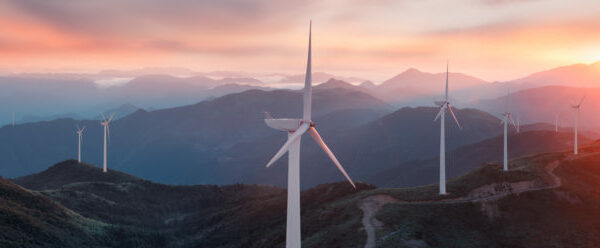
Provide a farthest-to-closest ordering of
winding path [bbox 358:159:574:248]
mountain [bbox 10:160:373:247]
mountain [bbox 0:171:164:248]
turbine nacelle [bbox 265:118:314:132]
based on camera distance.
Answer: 1. mountain [bbox 10:160:373:247]
2. mountain [bbox 0:171:164:248]
3. winding path [bbox 358:159:574:248]
4. turbine nacelle [bbox 265:118:314:132]

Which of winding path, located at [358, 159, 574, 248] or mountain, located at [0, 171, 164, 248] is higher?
winding path, located at [358, 159, 574, 248]

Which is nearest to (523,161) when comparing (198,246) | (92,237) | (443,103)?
(443,103)

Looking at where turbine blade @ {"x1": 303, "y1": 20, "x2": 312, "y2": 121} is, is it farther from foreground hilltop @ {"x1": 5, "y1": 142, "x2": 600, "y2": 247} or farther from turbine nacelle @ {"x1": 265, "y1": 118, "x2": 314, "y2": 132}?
foreground hilltop @ {"x1": 5, "y1": 142, "x2": 600, "y2": 247}

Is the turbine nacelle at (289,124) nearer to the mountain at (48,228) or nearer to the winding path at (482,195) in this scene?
the winding path at (482,195)

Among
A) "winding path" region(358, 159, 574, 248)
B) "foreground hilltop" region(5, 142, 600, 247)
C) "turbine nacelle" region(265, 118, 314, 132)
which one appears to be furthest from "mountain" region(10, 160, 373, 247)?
"turbine nacelle" region(265, 118, 314, 132)

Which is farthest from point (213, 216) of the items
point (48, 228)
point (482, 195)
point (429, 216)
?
point (482, 195)

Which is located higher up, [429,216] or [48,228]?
[429,216]

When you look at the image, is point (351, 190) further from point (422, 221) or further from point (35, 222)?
point (35, 222)

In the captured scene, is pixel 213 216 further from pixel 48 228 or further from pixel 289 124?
pixel 289 124

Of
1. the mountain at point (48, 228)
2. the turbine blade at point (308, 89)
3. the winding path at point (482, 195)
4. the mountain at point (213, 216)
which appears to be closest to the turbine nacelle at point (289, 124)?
the turbine blade at point (308, 89)
